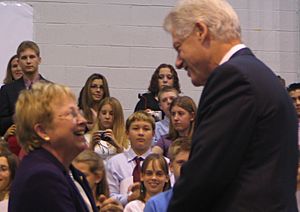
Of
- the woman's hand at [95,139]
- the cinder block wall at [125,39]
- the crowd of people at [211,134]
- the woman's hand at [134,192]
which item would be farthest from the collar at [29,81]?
the crowd of people at [211,134]

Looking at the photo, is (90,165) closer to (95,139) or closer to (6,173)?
(6,173)

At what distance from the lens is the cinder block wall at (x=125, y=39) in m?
8.10

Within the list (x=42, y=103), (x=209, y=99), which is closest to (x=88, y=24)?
(x=42, y=103)

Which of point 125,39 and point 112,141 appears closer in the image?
point 112,141

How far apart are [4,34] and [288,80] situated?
9.03 feet

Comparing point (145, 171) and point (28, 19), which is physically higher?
point (28, 19)

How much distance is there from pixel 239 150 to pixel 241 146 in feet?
0.04

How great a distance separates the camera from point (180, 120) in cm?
611

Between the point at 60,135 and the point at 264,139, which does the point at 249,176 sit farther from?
the point at 60,135

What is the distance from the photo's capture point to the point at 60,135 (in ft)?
9.73

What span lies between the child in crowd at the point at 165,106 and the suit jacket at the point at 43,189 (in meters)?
3.79

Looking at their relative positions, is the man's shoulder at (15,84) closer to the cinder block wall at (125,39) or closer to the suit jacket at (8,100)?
the suit jacket at (8,100)

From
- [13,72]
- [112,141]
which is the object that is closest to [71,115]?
[112,141]

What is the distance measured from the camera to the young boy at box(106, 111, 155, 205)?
575 cm
